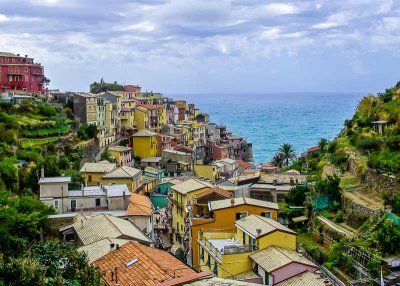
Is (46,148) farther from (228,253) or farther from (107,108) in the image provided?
(228,253)

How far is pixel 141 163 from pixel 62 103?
13632mm

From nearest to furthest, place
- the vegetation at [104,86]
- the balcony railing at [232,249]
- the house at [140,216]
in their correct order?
the balcony railing at [232,249], the house at [140,216], the vegetation at [104,86]

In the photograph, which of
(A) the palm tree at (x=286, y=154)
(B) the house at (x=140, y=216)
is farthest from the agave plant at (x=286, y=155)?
(B) the house at (x=140, y=216)

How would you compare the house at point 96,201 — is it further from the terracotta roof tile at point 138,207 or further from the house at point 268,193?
the house at point 268,193

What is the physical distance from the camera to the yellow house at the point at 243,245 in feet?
77.9

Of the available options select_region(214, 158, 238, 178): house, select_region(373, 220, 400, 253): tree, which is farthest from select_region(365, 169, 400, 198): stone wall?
select_region(214, 158, 238, 178): house

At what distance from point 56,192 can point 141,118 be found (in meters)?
48.7

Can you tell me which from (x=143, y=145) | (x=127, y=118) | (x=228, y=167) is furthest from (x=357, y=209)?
(x=127, y=118)

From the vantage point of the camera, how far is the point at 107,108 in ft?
242

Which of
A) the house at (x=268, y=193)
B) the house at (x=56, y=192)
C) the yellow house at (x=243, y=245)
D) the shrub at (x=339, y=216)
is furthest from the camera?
the house at (x=268, y=193)

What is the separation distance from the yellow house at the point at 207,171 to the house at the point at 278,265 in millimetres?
36626

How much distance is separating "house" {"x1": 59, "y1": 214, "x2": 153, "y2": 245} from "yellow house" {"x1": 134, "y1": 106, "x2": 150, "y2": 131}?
5378cm

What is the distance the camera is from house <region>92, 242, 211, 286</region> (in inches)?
718

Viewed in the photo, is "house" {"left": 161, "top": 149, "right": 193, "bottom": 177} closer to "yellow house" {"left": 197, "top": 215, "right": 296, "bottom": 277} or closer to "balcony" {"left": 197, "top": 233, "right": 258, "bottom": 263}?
"balcony" {"left": 197, "top": 233, "right": 258, "bottom": 263}
